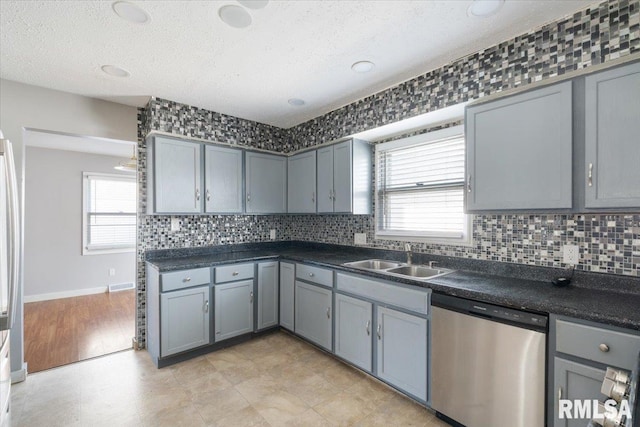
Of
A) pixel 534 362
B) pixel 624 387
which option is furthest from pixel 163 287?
pixel 624 387

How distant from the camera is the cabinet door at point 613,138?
149 cm

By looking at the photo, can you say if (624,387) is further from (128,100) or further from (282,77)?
(128,100)

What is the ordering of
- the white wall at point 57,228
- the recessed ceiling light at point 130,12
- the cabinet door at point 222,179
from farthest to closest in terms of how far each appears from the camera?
the white wall at point 57,228
the cabinet door at point 222,179
the recessed ceiling light at point 130,12

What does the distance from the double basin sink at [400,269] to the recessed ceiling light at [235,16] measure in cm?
192

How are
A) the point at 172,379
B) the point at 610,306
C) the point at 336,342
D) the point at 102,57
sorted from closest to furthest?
1. the point at 610,306
2. the point at 102,57
3. the point at 172,379
4. the point at 336,342

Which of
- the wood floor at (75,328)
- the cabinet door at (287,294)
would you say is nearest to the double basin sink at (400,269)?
the cabinet door at (287,294)

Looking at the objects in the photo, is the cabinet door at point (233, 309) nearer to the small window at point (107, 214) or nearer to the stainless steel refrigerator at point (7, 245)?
the stainless steel refrigerator at point (7, 245)

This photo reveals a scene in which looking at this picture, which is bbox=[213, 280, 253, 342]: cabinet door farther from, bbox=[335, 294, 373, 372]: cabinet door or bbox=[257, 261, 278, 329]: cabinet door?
bbox=[335, 294, 373, 372]: cabinet door

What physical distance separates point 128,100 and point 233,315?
7.87 feet

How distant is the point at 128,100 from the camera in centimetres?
302

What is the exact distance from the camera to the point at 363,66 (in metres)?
2.34

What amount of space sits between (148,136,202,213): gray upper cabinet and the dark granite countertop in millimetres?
554

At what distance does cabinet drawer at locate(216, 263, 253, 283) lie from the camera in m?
3.00

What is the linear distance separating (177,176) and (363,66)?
6.73 feet
